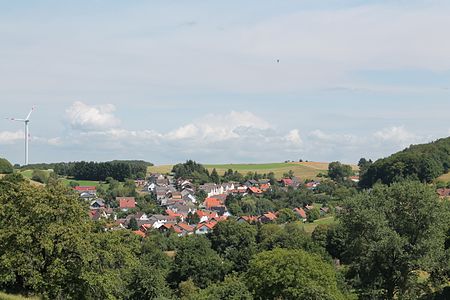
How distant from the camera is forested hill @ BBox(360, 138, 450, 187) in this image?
466 ft

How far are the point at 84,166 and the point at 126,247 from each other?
540 feet

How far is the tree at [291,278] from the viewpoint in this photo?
35.4 m

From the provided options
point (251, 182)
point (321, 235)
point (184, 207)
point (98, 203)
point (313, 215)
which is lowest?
point (184, 207)

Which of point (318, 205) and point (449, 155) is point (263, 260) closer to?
point (318, 205)

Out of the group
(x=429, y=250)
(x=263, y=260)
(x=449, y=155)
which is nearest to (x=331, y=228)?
(x=263, y=260)

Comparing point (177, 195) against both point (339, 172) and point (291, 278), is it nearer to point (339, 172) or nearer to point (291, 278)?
point (339, 172)

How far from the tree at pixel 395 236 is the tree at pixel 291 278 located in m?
2.48

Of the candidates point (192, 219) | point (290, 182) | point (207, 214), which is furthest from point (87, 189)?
point (290, 182)

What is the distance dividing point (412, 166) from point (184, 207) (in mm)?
53520

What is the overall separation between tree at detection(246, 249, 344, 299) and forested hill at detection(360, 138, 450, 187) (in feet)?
326

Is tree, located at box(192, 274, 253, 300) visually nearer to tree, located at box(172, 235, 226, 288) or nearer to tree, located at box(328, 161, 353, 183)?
tree, located at box(172, 235, 226, 288)

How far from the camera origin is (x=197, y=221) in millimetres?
136000

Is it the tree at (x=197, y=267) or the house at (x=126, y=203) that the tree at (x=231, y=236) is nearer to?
the tree at (x=197, y=267)

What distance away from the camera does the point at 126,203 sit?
14488 centimetres
